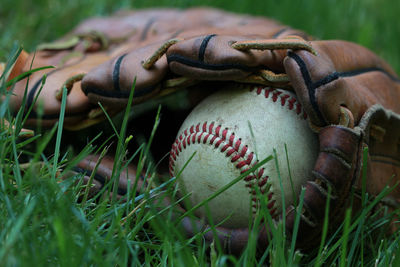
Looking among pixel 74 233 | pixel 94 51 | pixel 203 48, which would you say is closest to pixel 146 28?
pixel 94 51

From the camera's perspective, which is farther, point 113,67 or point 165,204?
point 113,67

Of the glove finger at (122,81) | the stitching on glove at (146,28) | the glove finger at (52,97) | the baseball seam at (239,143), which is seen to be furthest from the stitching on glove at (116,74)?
the stitching on glove at (146,28)

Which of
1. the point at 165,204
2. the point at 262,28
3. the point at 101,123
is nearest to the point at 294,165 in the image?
the point at 165,204

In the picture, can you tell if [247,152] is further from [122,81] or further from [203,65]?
[122,81]

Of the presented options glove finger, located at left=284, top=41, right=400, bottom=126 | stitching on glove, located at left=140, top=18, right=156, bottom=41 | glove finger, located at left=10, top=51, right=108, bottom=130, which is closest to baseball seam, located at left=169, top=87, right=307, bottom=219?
glove finger, located at left=284, top=41, right=400, bottom=126

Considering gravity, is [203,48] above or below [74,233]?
above

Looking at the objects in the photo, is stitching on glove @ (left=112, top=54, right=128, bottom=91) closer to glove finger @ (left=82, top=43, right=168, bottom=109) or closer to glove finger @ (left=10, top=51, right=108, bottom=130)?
glove finger @ (left=82, top=43, right=168, bottom=109)

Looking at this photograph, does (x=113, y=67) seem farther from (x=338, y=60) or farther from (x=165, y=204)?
(x=338, y=60)
